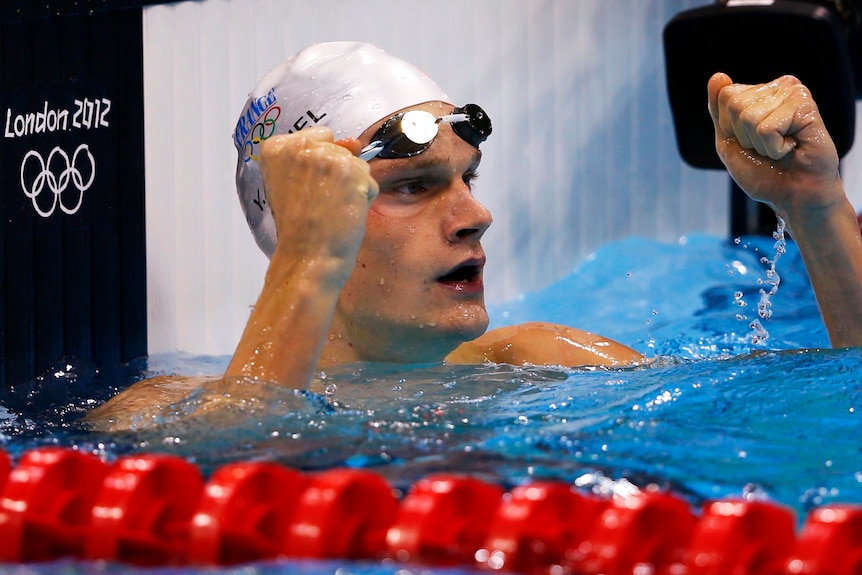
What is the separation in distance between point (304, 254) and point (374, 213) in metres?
0.42

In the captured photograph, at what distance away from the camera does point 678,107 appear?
4680mm

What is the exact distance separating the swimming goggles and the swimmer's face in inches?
0.6

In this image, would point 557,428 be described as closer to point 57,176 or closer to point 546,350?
point 546,350

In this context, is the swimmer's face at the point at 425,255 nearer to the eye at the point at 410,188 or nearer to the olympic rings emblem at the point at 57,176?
the eye at the point at 410,188

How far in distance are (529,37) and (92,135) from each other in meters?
1.93

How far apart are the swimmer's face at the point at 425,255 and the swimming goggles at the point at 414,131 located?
15mm

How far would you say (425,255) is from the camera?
216 cm

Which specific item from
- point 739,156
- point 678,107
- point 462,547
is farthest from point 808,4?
point 462,547

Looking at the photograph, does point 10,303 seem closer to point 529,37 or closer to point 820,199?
point 529,37

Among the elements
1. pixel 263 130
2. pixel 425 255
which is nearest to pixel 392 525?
pixel 425 255

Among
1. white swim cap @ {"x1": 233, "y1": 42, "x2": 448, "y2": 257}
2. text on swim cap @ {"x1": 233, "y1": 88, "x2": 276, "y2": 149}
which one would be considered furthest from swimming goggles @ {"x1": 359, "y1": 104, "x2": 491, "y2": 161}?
text on swim cap @ {"x1": 233, "y1": 88, "x2": 276, "y2": 149}

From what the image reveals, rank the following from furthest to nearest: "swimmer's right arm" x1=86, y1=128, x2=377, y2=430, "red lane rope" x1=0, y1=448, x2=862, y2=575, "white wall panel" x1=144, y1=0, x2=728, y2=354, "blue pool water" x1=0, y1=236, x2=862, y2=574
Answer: "white wall panel" x1=144, y1=0, x2=728, y2=354, "swimmer's right arm" x1=86, y1=128, x2=377, y2=430, "blue pool water" x1=0, y1=236, x2=862, y2=574, "red lane rope" x1=0, y1=448, x2=862, y2=575

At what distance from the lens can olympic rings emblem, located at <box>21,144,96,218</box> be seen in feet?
12.3

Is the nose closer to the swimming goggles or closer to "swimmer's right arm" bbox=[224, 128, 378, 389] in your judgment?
the swimming goggles
